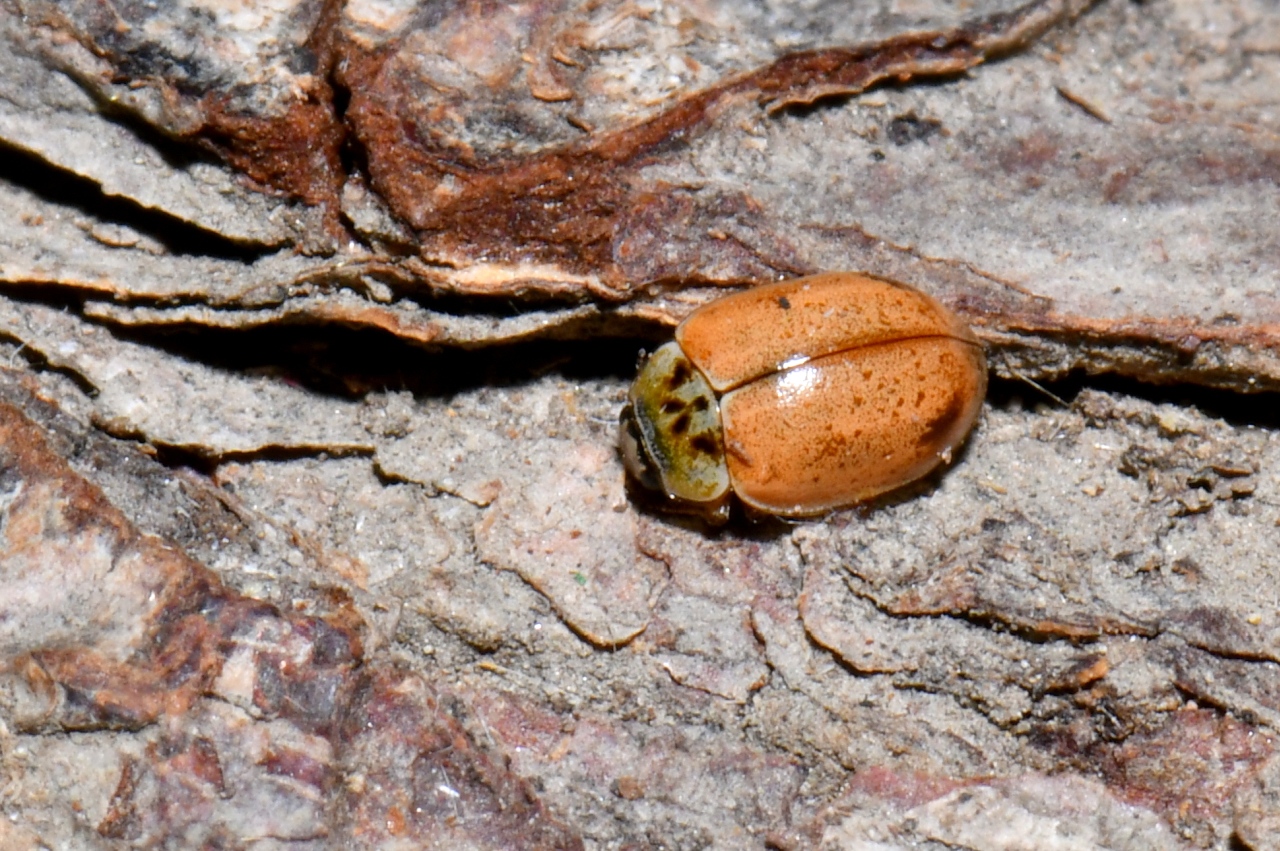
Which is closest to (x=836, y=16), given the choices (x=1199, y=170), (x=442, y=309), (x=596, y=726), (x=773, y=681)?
(x=1199, y=170)

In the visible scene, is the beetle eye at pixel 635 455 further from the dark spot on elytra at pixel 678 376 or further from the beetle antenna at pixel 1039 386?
the beetle antenna at pixel 1039 386

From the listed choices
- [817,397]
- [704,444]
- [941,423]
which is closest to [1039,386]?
[941,423]

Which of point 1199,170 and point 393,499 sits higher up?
point 1199,170

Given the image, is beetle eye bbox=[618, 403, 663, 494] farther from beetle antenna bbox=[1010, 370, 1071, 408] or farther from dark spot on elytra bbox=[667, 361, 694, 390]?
beetle antenna bbox=[1010, 370, 1071, 408]

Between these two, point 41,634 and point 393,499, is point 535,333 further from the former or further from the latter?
point 41,634

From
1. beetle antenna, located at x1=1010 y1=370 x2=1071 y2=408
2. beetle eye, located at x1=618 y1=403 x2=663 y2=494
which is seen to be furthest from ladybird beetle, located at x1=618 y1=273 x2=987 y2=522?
beetle antenna, located at x1=1010 y1=370 x2=1071 y2=408

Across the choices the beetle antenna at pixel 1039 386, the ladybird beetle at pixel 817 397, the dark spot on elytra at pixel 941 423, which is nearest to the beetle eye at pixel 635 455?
the ladybird beetle at pixel 817 397
